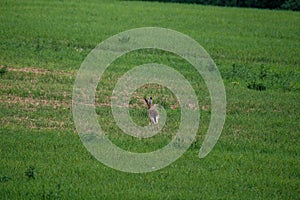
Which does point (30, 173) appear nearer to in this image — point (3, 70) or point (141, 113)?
point (141, 113)

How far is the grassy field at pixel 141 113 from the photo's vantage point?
10.3 meters

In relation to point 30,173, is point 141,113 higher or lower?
higher

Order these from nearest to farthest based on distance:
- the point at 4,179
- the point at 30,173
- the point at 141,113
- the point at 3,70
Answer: the point at 4,179, the point at 30,173, the point at 141,113, the point at 3,70

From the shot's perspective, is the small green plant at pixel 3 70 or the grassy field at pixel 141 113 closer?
the grassy field at pixel 141 113

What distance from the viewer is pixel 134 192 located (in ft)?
32.6

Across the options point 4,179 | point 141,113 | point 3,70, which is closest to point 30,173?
point 4,179

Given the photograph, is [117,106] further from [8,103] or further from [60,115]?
[8,103]

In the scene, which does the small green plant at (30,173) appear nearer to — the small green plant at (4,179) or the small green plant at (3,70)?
the small green plant at (4,179)

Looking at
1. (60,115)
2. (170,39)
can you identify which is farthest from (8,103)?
(170,39)

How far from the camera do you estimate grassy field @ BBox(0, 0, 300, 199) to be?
10320mm

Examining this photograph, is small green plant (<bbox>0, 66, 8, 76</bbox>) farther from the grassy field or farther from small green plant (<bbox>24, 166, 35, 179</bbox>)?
small green plant (<bbox>24, 166, 35, 179</bbox>)

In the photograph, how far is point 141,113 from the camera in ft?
46.9

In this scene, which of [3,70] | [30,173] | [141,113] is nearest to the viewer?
[30,173]

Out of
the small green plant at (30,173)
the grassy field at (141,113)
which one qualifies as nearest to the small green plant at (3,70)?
the grassy field at (141,113)
